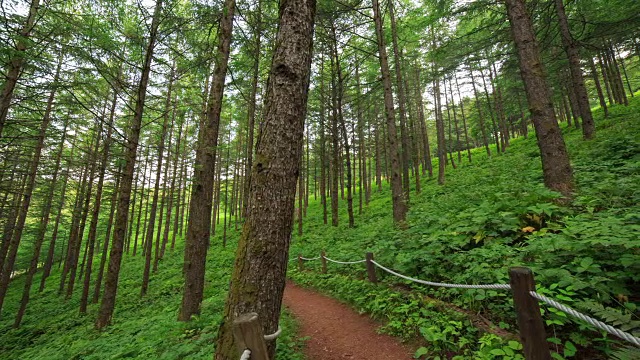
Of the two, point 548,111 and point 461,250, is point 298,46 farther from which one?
point 548,111

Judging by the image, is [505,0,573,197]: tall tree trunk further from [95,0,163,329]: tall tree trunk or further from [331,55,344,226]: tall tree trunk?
[95,0,163,329]: tall tree trunk

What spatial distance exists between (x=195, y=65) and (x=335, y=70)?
445 inches

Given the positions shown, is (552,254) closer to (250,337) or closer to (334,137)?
(250,337)

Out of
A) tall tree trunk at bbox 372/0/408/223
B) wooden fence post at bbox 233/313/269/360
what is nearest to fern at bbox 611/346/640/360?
wooden fence post at bbox 233/313/269/360

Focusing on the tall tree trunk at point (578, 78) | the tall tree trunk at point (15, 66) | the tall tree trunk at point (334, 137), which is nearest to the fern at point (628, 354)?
the tall tree trunk at point (15, 66)

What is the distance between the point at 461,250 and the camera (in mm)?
5172

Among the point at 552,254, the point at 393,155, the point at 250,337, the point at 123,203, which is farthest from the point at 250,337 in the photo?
the point at 393,155

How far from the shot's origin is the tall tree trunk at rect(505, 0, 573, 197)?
5.75m

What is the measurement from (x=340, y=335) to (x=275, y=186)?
4005 millimetres

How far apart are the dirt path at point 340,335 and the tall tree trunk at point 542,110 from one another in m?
4.93

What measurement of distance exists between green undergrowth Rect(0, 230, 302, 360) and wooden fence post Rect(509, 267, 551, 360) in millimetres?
3362

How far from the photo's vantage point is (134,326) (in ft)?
25.4

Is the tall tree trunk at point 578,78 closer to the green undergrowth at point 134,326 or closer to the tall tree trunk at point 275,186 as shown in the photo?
the tall tree trunk at point 275,186

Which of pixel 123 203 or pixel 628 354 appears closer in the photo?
pixel 628 354
